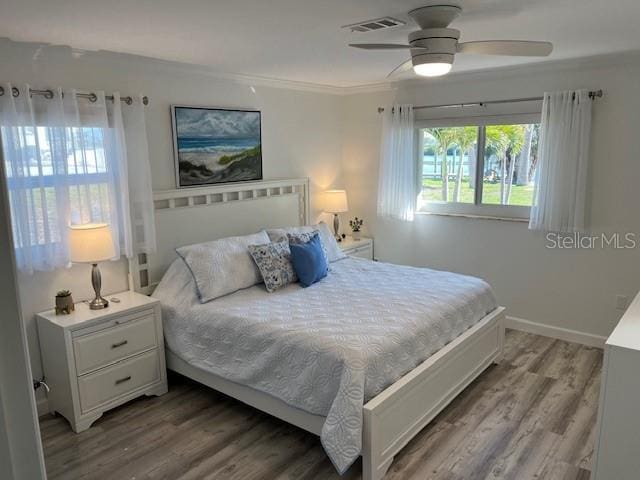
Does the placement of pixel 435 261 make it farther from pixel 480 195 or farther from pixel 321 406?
pixel 321 406

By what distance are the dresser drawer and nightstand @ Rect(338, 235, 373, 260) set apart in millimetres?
2245

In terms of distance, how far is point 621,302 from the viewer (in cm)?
396

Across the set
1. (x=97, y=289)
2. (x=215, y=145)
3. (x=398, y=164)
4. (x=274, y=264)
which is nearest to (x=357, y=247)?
(x=398, y=164)

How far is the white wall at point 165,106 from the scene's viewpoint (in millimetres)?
3049

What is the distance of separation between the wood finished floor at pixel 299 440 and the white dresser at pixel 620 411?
0.53 metres

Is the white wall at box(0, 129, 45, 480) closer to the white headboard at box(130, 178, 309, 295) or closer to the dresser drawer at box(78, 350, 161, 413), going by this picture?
the dresser drawer at box(78, 350, 161, 413)

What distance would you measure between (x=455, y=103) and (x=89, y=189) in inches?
129

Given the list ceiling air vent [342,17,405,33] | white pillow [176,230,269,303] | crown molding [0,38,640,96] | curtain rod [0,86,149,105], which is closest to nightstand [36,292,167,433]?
white pillow [176,230,269,303]

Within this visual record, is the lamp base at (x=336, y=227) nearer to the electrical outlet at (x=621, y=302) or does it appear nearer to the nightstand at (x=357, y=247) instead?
the nightstand at (x=357, y=247)

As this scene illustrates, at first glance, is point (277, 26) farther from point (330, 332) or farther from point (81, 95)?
point (330, 332)

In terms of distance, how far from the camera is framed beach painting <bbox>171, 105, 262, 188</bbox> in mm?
3838

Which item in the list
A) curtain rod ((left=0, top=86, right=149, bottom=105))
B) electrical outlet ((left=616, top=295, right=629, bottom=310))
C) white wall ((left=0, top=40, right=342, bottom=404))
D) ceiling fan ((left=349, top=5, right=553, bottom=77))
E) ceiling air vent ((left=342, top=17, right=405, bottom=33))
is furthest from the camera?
electrical outlet ((left=616, top=295, right=629, bottom=310))

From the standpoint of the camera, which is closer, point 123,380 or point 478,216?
point 123,380

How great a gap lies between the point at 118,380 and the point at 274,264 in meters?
1.31
